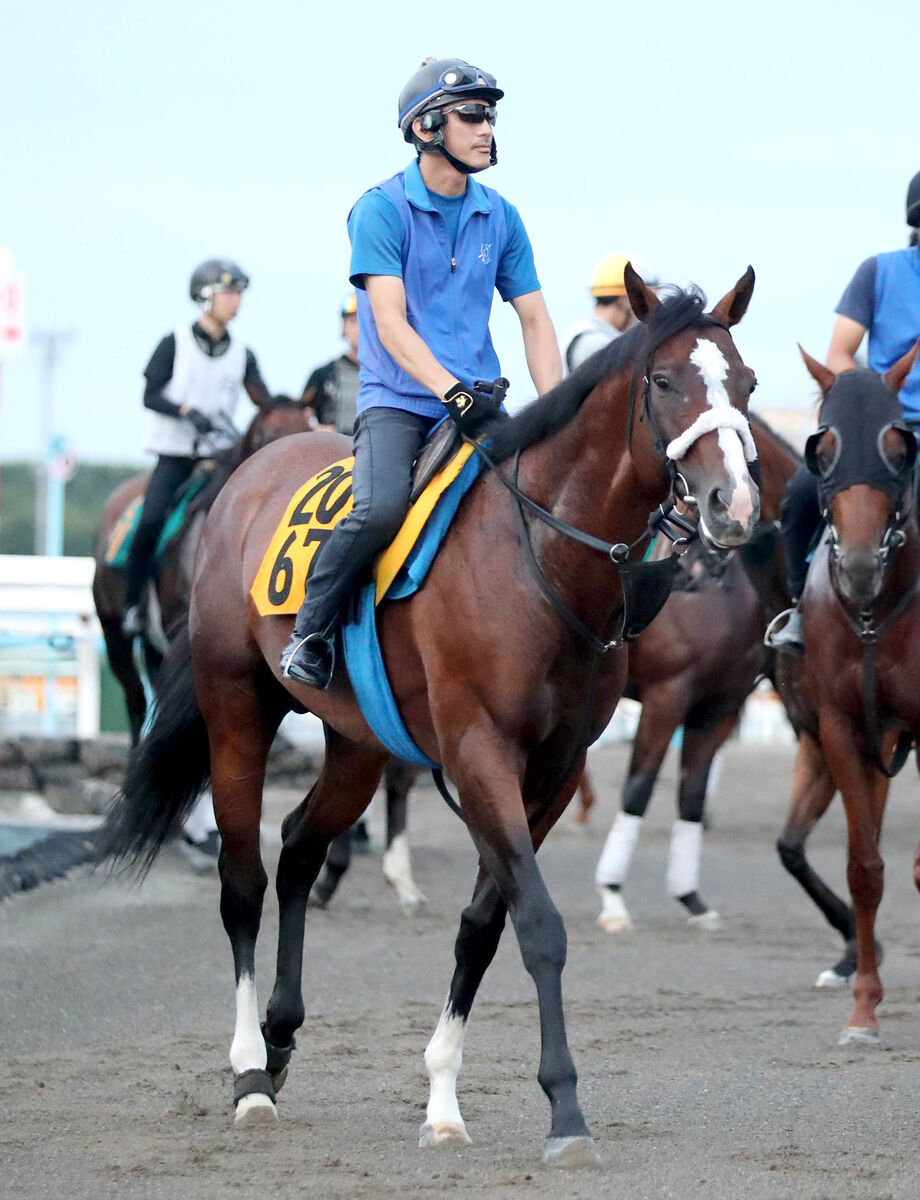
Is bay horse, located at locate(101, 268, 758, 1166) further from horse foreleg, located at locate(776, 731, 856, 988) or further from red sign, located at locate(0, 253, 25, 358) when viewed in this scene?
red sign, located at locate(0, 253, 25, 358)

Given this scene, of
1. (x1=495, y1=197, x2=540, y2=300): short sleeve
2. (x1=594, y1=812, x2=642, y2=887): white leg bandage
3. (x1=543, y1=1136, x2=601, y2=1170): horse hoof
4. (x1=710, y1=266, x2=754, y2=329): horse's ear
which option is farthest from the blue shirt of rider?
(x1=543, y1=1136, x2=601, y2=1170): horse hoof

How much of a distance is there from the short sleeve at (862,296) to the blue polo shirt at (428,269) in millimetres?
2245

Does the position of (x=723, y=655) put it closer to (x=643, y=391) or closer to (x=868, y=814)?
(x=868, y=814)

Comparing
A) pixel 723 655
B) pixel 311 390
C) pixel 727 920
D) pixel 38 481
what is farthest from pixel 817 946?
pixel 38 481

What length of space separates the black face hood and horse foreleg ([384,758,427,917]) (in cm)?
424

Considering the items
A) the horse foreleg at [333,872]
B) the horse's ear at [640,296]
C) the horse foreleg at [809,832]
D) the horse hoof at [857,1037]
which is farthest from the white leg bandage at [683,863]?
the horse's ear at [640,296]

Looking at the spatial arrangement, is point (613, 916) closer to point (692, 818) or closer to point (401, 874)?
point (692, 818)

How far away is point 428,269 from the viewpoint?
19.0 feet

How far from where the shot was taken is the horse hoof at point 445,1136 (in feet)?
17.2

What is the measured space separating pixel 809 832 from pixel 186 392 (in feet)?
15.6

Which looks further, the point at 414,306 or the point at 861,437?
the point at 861,437

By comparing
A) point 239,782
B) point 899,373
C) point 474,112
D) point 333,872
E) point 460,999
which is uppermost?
point 474,112

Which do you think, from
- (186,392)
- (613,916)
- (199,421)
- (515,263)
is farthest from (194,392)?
(515,263)

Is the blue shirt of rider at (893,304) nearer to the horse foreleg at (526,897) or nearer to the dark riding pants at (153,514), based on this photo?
the horse foreleg at (526,897)
